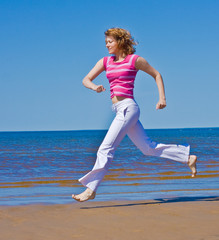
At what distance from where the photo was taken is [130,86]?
4.73 metres

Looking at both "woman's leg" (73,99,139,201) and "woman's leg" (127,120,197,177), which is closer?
"woman's leg" (73,99,139,201)

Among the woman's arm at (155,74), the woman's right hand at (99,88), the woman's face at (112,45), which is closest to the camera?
the woman's right hand at (99,88)

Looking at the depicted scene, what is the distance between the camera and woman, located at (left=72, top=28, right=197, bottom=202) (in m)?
4.68

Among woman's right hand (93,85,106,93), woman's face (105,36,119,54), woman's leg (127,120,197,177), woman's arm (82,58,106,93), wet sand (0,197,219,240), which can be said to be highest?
woman's face (105,36,119,54)

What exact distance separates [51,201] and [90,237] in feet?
6.14

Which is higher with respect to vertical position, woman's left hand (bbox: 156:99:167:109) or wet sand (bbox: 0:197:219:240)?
woman's left hand (bbox: 156:99:167:109)

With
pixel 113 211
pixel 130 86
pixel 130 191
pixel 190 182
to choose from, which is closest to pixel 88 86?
pixel 130 86

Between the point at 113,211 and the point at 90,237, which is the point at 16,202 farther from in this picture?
the point at 90,237

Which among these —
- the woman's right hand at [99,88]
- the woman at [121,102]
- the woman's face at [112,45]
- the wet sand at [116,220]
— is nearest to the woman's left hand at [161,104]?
the woman at [121,102]

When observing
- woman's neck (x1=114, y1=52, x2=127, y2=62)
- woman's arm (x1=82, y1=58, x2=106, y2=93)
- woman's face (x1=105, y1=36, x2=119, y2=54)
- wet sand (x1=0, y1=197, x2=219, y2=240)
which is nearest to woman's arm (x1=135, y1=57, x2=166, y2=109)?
woman's neck (x1=114, y1=52, x2=127, y2=62)

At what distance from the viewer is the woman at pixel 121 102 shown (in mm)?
4684

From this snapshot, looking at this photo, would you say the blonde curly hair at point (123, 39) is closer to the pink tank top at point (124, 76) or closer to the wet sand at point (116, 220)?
the pink tank top at point (124, 76)

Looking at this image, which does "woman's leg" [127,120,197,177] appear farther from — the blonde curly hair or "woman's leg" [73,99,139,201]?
the blonde curly hair

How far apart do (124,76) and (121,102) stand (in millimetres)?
277
